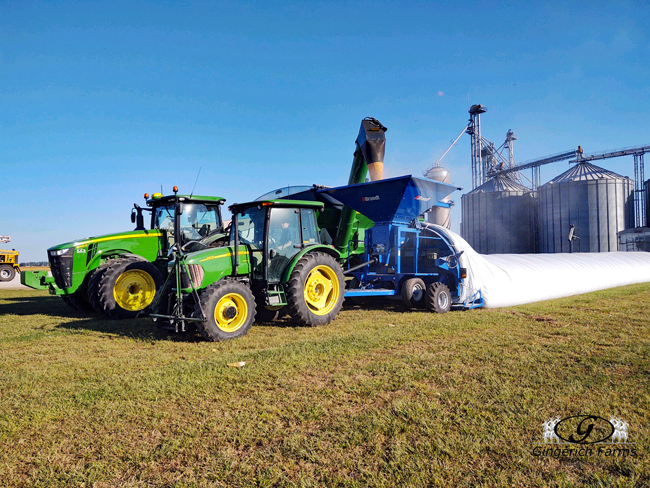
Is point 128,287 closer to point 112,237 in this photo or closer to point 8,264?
point 112,237

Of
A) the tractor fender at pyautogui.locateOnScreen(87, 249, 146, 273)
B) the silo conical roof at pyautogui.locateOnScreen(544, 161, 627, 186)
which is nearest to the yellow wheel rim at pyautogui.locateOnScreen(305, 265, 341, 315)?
the tractor fender at pyautogui.locateOnScreen(87, 249, 146, 273)

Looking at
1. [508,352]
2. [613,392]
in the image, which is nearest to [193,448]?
[613,392]

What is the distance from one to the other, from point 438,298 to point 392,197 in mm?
2455

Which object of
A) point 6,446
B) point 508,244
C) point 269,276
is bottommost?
point 6,446

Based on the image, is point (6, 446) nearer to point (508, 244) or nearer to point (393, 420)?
point (393, 420)

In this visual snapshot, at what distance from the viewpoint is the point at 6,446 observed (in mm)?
3125

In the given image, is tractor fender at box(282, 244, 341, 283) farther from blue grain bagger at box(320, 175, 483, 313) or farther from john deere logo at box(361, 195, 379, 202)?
john deere logo at box(361, 195, 379, 202)

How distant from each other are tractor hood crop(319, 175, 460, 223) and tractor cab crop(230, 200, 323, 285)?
2.19 metres

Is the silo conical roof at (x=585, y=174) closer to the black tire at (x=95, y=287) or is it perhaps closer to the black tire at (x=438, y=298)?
the black tire at (x=438, y=298)

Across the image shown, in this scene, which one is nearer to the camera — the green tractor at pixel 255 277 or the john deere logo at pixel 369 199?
the green tractor at pixel 255 277

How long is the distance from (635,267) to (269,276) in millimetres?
18087

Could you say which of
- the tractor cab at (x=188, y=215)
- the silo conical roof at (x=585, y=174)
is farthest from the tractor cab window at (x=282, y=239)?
the silo conical roof at (x=585, y=174)

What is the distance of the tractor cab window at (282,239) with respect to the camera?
768cm

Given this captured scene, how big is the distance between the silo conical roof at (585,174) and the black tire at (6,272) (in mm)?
36258
